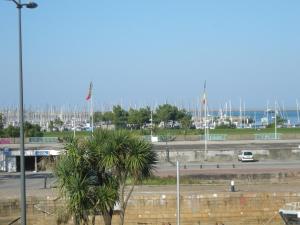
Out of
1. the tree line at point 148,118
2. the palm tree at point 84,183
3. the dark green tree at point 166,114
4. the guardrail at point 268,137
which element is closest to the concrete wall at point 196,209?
the palm tree at point 84,183

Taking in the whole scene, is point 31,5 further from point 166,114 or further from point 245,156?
point 166,114

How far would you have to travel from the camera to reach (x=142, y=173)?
17.7m

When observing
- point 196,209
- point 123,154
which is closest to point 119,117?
point 196,209

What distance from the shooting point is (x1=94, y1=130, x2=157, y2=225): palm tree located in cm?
1722

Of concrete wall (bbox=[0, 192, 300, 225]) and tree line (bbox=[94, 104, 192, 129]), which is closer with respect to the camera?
concrete wall (bbox=[0, 192, 300, 225])

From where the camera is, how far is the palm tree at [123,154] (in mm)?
17219

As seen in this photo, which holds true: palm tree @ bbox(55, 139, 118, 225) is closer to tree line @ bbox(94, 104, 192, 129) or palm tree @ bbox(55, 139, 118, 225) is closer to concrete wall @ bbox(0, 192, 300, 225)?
concrete wall @ bbox(0, 192, 300, 225)

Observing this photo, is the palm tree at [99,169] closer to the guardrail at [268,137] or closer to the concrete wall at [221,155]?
the concrete wall at [221,155]

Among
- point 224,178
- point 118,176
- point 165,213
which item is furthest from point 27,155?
point 118,176

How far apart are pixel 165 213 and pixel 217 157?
25.2 meters

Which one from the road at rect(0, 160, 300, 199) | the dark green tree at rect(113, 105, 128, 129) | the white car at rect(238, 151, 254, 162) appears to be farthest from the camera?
the dark green tree at rect(113, 105, 128, 129)

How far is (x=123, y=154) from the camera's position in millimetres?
17406

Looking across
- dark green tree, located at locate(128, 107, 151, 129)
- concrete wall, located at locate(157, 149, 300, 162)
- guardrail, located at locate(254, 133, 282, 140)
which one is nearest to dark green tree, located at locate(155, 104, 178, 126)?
dark green tree, located at locate(128, 107, 151, 129)

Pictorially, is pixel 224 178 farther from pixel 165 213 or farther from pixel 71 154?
pixel 71 154
